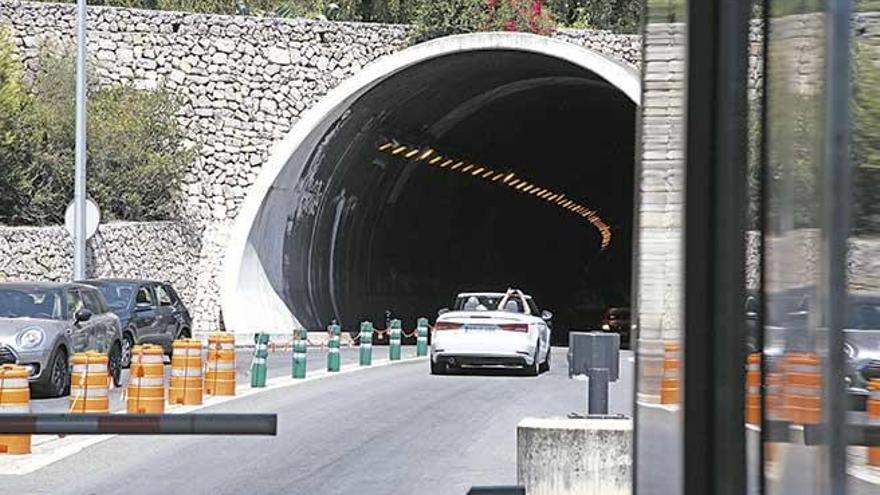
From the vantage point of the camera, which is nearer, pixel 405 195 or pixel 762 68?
pixel 762 68

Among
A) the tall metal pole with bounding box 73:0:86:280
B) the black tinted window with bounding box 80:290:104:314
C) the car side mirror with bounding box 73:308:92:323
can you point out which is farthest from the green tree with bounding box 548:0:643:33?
the car side mirror with bounding box 73:308:92:323

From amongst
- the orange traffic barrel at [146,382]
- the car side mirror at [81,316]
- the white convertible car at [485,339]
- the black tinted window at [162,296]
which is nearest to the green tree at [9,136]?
the black tinted window at [162,296]

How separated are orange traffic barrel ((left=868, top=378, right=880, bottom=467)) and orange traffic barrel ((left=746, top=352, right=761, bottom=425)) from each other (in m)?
0.16

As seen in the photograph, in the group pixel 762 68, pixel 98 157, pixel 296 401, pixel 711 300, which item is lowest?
pixel 296 401

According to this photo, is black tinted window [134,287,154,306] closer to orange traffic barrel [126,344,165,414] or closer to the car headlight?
the car headlight

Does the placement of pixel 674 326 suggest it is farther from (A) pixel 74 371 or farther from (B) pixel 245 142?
(B) pixel 245 142

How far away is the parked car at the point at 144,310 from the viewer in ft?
96.1

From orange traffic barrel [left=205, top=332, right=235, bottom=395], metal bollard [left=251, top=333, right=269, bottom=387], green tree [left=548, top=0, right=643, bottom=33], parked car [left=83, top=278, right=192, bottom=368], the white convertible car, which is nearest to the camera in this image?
orange traffic barrel [left=205, top=332, right=235, bottom=395]

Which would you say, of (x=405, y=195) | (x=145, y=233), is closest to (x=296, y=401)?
(x=145, y=233)

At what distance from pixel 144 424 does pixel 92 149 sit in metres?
35.4

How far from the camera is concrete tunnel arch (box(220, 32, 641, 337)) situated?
36.4 metres

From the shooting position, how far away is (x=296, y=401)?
71.3 feet

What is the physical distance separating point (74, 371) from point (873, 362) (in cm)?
1682

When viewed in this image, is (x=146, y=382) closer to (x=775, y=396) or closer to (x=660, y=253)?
(x=660, y=253)
